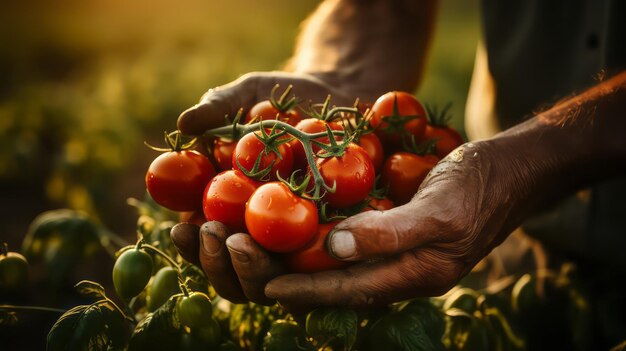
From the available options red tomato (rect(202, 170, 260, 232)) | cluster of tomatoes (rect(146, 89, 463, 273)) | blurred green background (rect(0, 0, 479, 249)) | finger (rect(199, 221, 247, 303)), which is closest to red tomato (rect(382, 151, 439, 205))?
cluster of tomatoes (rect(146, 89, 463, 273))

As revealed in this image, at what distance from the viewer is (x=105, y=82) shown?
22.0 feet

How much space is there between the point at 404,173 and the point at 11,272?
4.15 ft

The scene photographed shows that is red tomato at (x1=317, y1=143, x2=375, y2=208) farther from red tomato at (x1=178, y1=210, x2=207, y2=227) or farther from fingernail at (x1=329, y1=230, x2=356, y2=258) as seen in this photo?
red tomato at (x1=178, y1=210, x2=207, y2=227)

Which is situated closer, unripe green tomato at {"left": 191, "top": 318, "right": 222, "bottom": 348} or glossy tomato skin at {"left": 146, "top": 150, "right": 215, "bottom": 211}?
unripe green tomato at {"left": 191, "top": 318, "right": 222, "bottom": 348}

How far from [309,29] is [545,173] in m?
1.71

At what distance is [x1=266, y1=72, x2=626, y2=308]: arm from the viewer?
1.49 m

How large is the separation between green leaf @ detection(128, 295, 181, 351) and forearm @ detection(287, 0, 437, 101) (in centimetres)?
153

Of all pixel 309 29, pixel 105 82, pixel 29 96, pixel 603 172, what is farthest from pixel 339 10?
pixel 105 82

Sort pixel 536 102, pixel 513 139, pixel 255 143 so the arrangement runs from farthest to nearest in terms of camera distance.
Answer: pixel 536 102 < pixel 513 139 < pixel 255 143

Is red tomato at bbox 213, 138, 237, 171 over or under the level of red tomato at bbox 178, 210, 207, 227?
over

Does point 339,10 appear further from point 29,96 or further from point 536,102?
point 29,96

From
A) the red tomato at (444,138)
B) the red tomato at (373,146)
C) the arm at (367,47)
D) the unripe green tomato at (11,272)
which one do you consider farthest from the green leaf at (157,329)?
the arm at (367,47)

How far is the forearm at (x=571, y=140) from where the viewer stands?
198 centimetres

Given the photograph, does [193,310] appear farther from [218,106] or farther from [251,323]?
[218,106]
